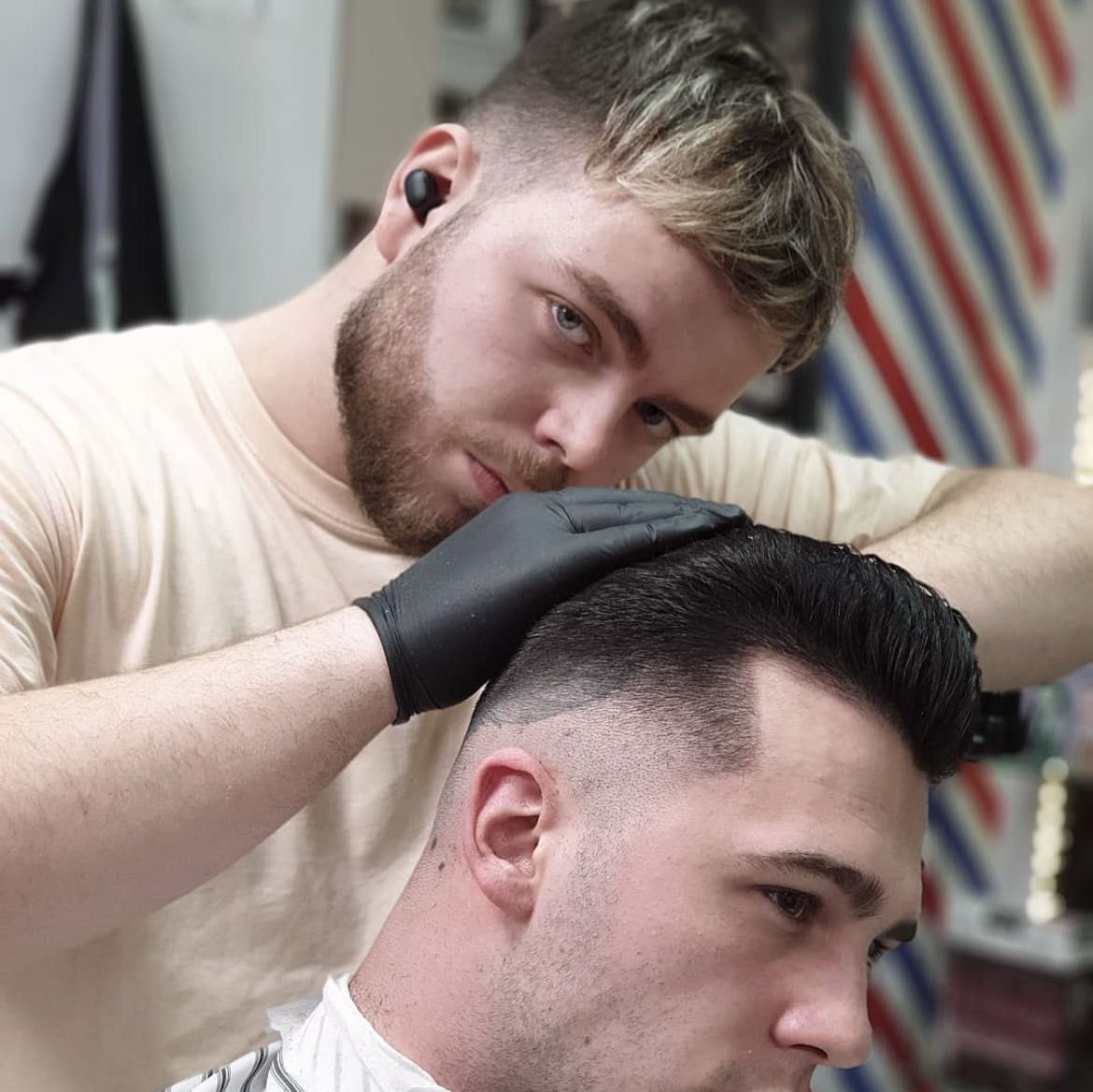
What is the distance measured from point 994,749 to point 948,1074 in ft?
9.10

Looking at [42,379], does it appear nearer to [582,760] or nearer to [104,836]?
[104,836]

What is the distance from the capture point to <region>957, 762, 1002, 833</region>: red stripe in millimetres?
4293

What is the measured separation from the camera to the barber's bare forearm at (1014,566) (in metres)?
1.74

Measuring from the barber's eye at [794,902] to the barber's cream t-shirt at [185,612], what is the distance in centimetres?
62

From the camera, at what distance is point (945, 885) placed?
4.23 meters

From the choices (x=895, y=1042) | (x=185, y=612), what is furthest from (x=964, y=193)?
(x=185, y=612)

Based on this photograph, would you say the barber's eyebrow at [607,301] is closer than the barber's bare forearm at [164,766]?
No

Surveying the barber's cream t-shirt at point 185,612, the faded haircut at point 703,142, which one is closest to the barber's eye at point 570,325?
the faded haircut at point 703,142

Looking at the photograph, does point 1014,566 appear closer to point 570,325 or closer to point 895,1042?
point 570,325

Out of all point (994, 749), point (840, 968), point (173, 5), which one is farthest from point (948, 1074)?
point (173, 5)

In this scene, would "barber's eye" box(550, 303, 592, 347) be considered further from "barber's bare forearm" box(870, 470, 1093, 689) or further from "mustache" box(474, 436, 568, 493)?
"barber's bare forearm" box(870, 470, 1093, 689)

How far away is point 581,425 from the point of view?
1.67 metres

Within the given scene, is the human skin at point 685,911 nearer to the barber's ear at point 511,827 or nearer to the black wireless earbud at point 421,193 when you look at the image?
the barber's ear at point 511,827

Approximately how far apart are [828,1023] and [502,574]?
49 cm
